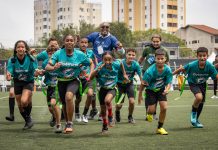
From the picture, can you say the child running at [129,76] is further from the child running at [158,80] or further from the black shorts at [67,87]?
the black shorts at [67,87]

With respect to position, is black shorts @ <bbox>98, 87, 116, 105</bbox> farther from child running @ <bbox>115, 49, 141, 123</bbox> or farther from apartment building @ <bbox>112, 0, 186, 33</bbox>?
Answer: apartment building @ <bbox>112, 0, 186, 33</bbox>

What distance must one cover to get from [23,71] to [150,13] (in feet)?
399

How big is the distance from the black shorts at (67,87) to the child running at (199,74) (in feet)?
6.87

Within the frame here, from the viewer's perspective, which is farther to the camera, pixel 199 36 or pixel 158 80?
pixel 199 36

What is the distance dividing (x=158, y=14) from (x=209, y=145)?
125 meters

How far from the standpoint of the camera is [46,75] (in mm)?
11086

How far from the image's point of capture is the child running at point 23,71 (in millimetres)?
10555

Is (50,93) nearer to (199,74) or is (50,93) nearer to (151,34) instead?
(199,74)

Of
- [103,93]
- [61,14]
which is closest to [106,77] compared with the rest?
[103,93]

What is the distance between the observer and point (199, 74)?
1089 cm

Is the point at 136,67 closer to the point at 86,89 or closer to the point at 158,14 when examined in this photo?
the point at 86,89

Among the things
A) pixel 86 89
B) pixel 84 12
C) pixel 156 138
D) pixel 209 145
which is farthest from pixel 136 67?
pixel 84 12

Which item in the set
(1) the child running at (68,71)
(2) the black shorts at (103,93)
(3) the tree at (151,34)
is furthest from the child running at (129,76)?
(3) the tree at (151,34)

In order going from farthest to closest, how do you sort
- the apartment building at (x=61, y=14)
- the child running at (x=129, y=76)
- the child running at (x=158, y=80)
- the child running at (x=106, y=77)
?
the apartment building at (x=61, y=14) → the child running at (x=129, y=76) → the child running at (x=106, y=77) → the child running at (x=158, y=80)
